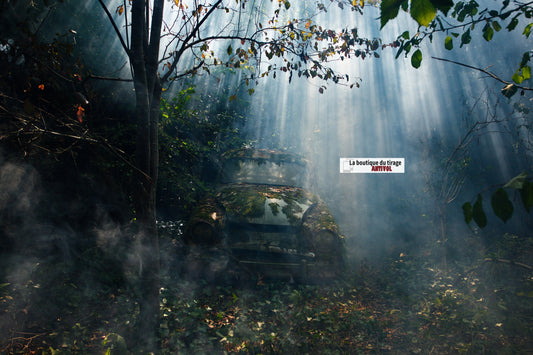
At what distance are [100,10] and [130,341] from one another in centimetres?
702

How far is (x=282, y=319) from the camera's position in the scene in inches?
131

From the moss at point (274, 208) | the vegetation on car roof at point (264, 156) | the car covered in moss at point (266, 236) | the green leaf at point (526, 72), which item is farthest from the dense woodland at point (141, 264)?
the vegetation on car roof at point (264, 156)

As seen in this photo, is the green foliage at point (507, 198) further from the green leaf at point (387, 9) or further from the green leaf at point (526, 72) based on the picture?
the green leaf at point (526, 72)

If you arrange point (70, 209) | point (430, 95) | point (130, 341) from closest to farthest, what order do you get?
point (130, 341) < point (70, 209) < point (430, 95)

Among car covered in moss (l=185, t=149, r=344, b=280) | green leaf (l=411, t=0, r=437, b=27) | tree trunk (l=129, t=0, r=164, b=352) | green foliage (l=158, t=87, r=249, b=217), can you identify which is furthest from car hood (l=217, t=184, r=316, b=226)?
green leaf (l=411, t=0, r=437, b=27)

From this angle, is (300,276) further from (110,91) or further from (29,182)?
(110,91)

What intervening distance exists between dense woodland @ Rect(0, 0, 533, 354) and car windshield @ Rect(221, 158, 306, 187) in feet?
3.02

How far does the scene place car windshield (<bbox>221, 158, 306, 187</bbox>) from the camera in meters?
5.53

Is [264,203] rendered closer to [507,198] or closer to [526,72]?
[526,72]

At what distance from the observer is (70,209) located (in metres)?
3.89

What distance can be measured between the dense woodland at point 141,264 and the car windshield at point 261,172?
36.2 inches

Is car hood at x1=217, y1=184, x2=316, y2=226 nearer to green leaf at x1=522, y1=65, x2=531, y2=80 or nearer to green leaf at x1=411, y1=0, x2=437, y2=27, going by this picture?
green leaf at x1=522, y1=65, x2=531, y2=80

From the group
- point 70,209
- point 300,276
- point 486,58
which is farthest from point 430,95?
point 70,209

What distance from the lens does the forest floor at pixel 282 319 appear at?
2.60 meters
